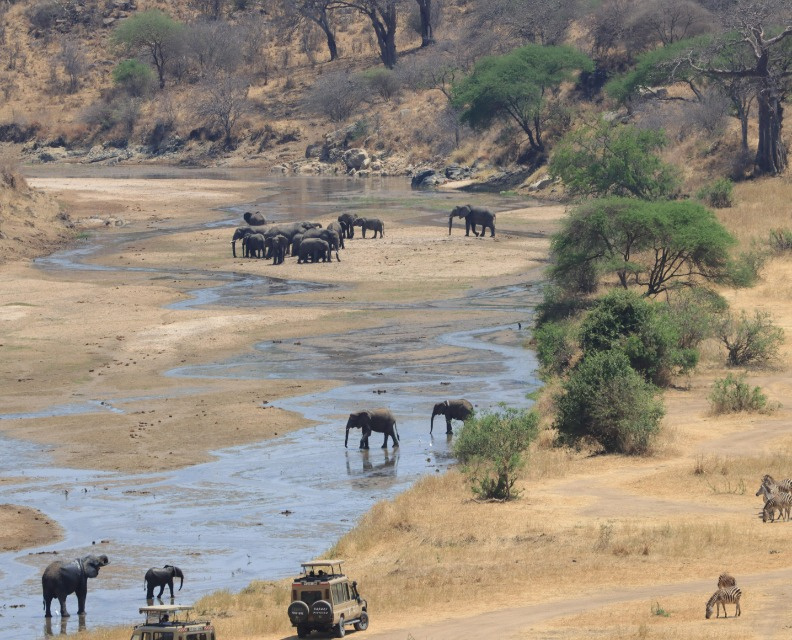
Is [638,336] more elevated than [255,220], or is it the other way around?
[638,336]

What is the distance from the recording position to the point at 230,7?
138750 mm

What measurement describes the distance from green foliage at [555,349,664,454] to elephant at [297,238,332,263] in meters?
26.5

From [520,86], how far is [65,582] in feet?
224

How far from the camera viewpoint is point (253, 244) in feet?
184

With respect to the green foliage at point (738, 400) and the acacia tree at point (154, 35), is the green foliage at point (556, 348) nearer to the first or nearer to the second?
the green foliage at point (738, 400)

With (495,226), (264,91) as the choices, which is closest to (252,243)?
(495,226)

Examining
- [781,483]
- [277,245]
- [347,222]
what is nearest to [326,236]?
[277,245]

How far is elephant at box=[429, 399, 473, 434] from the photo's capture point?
2930 cm

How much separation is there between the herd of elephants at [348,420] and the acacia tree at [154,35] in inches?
2731

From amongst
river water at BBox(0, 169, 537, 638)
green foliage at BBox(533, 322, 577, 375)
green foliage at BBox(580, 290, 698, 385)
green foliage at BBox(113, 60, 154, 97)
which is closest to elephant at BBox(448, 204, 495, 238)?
river water at BBox(0, 169, 537, 638)

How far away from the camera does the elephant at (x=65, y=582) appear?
62.0 ft

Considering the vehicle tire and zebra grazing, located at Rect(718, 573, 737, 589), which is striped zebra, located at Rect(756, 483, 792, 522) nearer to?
zebra grazing, located at Rect(718, 573, 737, 589)

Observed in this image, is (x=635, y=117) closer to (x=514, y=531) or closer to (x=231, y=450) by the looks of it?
(x=231, y=450)

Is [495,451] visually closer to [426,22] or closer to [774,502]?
[774,502]
